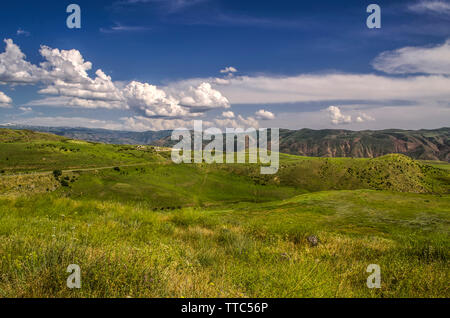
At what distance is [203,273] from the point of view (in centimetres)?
546

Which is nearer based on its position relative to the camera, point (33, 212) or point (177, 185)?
point (33, 212)

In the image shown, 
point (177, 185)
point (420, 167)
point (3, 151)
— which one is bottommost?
point (177, 185)

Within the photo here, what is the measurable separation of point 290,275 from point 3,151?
578 feet

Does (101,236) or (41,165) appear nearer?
(101,236)

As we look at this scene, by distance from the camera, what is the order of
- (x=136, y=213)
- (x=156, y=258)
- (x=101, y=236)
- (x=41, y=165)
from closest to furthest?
(x=156, y=258), (x=101, y=236), (x=136, y=213), (x=41, y=165)

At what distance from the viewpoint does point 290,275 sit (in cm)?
533

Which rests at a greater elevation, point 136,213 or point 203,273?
point 203,273
